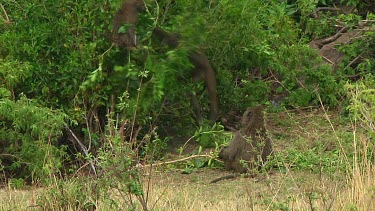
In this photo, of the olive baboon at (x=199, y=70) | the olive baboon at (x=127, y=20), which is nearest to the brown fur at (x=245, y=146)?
the olive baboon at (x=199, y=70)

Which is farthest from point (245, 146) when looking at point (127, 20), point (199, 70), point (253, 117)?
point (127, 20)

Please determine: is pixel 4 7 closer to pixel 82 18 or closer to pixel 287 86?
pixel 82 18

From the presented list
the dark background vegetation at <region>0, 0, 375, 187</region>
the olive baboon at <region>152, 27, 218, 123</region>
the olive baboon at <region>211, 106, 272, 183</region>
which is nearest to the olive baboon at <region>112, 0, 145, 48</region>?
the dark background vegetation at <region>0, 0, 375, 187</region>

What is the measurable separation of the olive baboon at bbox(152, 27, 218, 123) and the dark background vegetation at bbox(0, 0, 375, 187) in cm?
10

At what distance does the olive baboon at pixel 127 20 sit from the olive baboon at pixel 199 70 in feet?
2.11

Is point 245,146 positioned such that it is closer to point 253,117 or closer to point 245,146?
point 245,146

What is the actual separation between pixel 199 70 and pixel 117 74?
98cm

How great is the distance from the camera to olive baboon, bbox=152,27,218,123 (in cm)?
940

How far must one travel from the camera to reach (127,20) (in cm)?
848

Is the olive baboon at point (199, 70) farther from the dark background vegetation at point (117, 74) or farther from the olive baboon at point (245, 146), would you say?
the olive baboon at point (245, 146)

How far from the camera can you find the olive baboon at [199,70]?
9.40 meters

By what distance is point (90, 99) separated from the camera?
9742 mm

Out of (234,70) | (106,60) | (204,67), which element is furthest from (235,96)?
(106,60)

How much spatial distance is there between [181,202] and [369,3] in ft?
23.6
